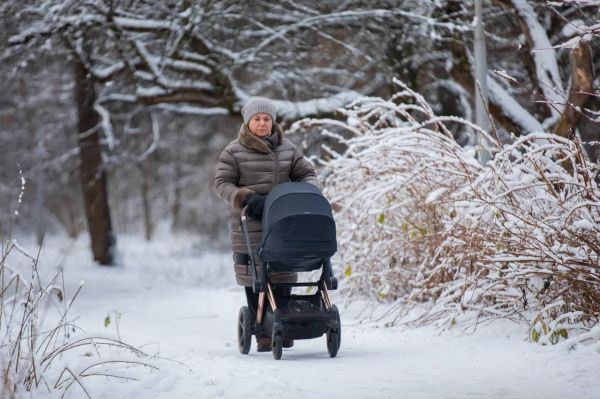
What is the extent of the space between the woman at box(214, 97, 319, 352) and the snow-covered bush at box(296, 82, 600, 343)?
1.23 m

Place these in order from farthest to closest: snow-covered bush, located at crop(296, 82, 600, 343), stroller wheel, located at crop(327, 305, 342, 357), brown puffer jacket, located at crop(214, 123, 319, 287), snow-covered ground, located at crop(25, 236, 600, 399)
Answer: brown puffer jacket, located at crop(214, 123, 319, 287) → stroller wheel, located at crop(327, 305, 342, 357) → snow-covered bush, located at crop(296, 82, 600, 343) → snow-covered ground, located at crop(25, 236, 600, 399)

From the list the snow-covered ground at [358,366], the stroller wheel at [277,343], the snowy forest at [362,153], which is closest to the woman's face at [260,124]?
the snowy forest at [362,153]

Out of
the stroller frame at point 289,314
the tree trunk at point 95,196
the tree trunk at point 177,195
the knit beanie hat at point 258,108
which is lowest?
the tree trunk at point 177,195

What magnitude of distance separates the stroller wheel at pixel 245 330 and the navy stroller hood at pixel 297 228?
613 mm

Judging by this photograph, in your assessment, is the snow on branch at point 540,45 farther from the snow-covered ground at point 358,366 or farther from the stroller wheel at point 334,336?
the stroller wheel at point 334,336

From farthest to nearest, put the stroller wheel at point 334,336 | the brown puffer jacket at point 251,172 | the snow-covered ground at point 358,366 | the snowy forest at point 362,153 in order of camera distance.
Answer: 1. the brown puffer jacket at point 251,172
2. the stroller wheel at point 334,336
3. the snowy forest at point 362,153
4. the snow-covered ground at point 358,366

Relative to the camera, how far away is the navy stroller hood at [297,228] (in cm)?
554

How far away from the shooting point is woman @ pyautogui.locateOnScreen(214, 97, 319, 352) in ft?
20.4

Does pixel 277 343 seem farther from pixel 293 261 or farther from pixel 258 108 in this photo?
pixel 258 108

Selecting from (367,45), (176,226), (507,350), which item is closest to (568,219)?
(507,350)

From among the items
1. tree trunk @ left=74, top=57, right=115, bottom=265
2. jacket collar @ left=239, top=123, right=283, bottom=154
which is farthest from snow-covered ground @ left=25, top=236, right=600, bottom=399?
tree trunk @ left=74, top=57, right=115, bottom=265

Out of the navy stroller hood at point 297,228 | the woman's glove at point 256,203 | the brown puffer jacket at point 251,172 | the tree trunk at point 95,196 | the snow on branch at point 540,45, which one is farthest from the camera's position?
the tree trunk at point 95,196

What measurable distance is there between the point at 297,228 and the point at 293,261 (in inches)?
9.5

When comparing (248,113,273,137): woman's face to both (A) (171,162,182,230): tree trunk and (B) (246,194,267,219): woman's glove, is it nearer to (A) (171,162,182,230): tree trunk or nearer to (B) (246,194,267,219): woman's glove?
(B) (246,194,267,219): woman's glove
